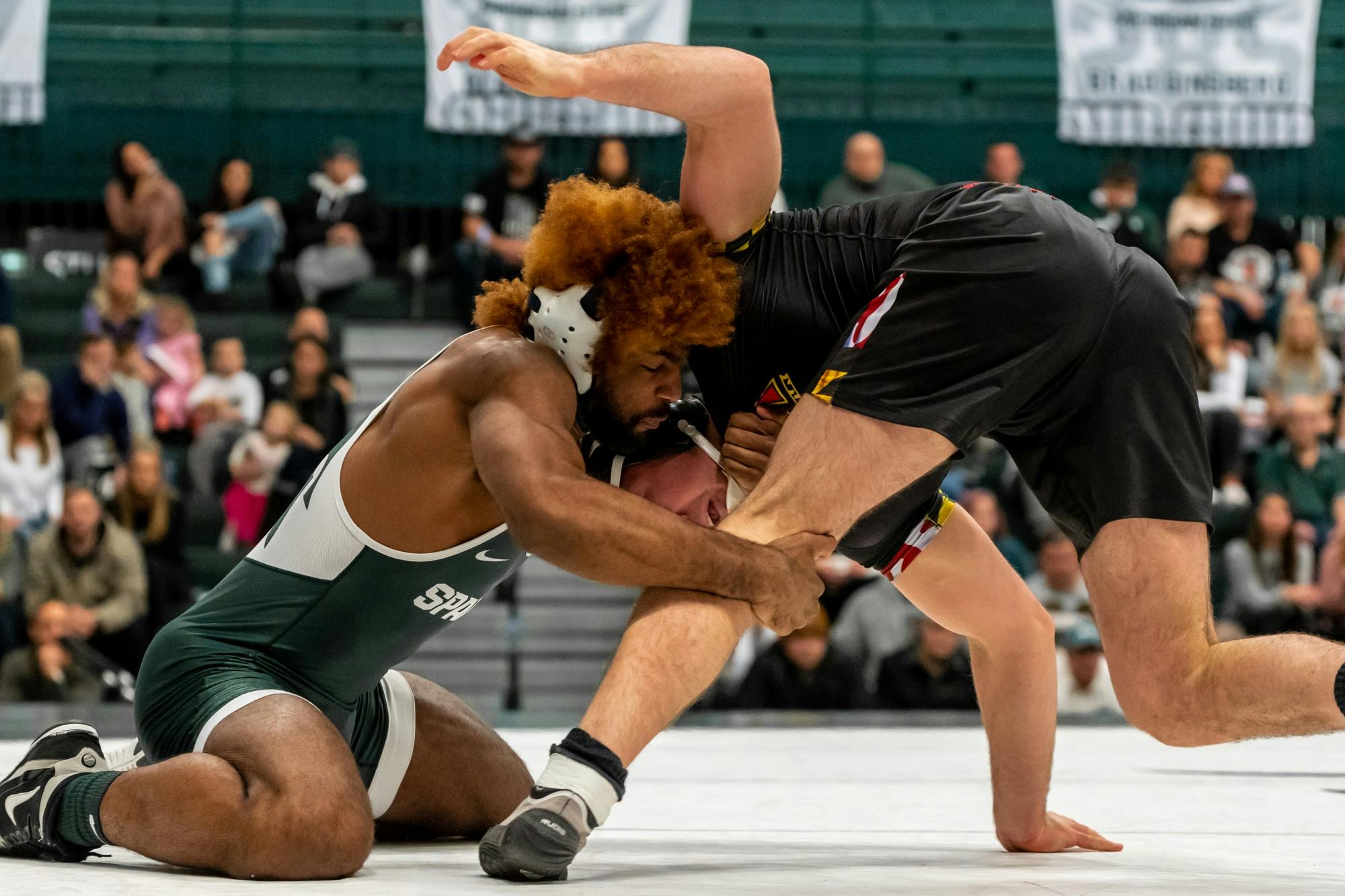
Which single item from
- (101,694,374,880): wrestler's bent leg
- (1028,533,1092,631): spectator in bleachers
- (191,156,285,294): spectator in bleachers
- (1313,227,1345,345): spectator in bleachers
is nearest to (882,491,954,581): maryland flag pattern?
(101,694,374,880): wrestler's bent leg

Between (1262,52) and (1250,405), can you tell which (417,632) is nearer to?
(1250,405)

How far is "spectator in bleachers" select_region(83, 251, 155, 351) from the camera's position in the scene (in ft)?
27.3

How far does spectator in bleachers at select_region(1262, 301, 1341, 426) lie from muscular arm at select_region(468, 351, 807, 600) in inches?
256

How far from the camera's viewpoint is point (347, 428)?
26.1 ft

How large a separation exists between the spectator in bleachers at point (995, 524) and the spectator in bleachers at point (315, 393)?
2963 millimetres

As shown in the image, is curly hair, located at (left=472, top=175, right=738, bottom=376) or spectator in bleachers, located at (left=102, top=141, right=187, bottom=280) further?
spectator in bleachers, located at (left=102, top=141, right=187, bottom=280)

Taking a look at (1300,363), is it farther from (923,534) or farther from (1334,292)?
(923,534)

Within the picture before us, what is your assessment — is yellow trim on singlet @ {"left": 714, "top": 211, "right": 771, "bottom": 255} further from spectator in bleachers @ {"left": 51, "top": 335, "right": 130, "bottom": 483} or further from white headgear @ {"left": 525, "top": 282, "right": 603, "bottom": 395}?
spectator in bleachers @ {"left": 51, "top": 335, "right": 130, "bottom": 483}

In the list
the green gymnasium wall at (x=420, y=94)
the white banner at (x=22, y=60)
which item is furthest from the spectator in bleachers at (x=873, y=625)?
the white banner at (x=22, y=60)

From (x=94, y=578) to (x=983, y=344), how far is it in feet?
16.8

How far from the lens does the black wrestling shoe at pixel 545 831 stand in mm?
2293

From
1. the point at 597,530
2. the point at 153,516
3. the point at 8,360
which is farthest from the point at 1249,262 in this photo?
the point at 597,530

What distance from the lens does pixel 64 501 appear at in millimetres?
6852

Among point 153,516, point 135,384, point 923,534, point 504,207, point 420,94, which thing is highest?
point 420,94
